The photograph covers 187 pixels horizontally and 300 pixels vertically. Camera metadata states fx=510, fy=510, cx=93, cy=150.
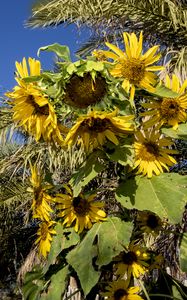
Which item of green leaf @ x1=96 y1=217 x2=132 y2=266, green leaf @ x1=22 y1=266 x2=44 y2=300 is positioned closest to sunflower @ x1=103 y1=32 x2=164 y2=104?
green leaf @ x1=96 y1=217 x2=132 y2=266

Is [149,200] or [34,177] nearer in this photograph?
[149,200]

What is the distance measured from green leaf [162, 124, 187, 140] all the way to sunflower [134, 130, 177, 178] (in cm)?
4

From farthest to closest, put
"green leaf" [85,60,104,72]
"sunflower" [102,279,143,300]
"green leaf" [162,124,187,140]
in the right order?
"sunflower" [102,279,143,300] < "green leaf" [162,124,187,140] < "green leaf" [85,60,104,72]

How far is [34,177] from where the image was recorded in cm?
95

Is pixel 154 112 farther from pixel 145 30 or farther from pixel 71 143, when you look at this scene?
pixel 145 30

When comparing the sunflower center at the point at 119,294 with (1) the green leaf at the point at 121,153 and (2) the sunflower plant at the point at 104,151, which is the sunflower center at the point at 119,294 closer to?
(2) the sunflower plant at the point at 104,151

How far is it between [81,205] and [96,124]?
212 mm

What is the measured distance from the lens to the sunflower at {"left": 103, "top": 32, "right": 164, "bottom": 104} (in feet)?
2.61

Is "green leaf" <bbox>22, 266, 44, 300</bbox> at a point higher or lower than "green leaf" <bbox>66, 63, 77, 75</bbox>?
lower

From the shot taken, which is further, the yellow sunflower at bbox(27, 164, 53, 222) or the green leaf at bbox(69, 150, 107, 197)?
→ the yellow sunflower at bbox(27, 164, 53, 222)

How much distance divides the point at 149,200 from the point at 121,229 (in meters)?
0.07

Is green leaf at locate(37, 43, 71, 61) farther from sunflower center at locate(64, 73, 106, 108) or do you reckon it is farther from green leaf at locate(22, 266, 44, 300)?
green leaf at locate(22, 266, 44, 300)

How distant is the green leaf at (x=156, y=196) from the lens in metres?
0.79

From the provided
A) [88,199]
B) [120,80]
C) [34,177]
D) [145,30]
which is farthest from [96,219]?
A: [145,30]
